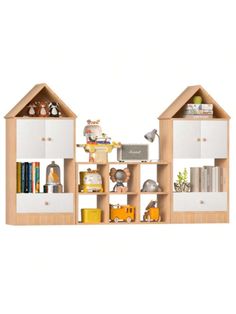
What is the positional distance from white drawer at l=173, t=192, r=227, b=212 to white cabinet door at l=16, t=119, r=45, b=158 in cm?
157

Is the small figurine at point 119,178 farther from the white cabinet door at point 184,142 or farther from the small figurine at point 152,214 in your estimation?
the white cabinet door at point 184,142

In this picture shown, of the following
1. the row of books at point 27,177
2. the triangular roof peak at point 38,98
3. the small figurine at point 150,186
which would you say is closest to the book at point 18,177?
the row of books at point 27,177

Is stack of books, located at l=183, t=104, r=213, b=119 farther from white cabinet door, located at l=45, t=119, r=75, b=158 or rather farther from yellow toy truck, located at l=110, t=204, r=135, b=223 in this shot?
white cabinet door, located at l=45, t=119, r=75, b=158

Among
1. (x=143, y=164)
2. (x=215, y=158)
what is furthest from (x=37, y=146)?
(x=215, y=158)

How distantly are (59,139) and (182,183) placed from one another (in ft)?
4.78

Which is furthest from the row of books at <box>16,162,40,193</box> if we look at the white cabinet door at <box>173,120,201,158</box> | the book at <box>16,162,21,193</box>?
the white cabinet door at <box>173,120,201,158</box>

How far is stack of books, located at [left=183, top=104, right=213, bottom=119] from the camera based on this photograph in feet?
41.6

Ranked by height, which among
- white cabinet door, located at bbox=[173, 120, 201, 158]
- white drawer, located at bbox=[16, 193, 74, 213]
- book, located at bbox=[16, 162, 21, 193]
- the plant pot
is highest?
white cabinet door, located at bbox=[173, 120, 201, 158]

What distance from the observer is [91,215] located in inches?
490

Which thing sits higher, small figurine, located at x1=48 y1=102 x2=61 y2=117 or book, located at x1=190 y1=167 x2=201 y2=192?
small figurine, located at x1=48 y1=102 x2=61 y2=117

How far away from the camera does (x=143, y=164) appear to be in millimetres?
12555

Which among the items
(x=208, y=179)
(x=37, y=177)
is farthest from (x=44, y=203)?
(x=208, y=179)

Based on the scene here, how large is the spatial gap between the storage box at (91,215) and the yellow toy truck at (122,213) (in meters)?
0.14

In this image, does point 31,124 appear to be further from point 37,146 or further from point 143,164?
point 143,164
